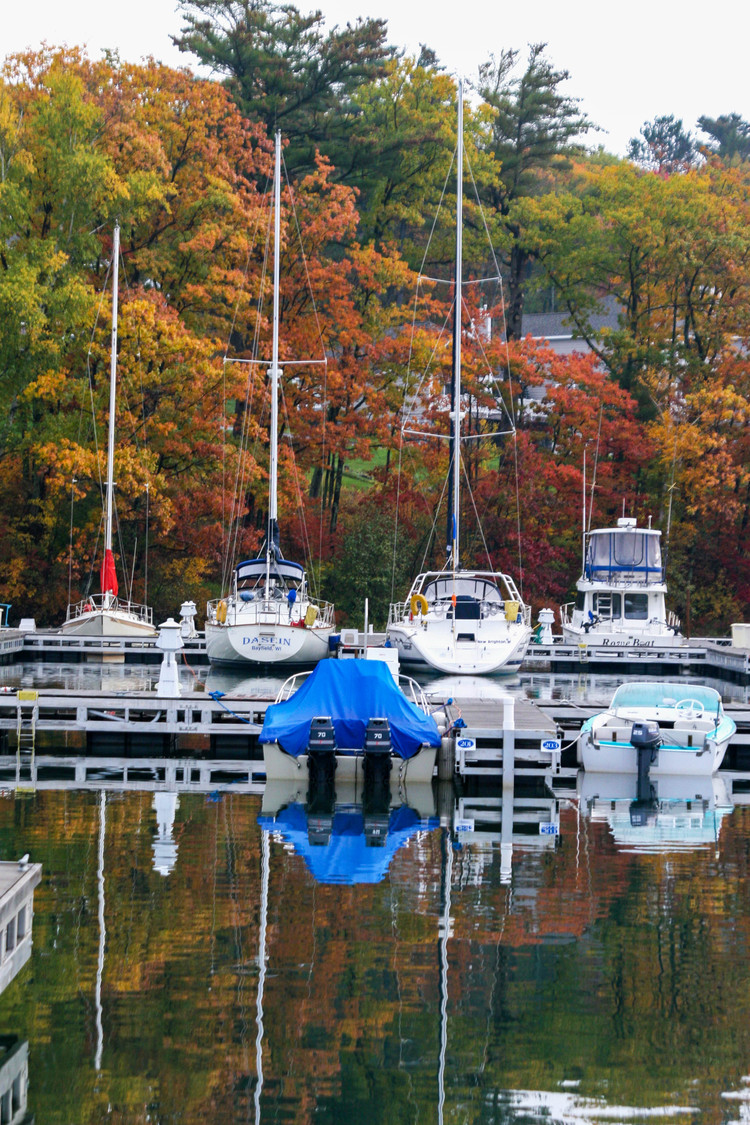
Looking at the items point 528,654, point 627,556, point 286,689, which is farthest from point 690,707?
point 627,556

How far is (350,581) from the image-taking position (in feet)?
148

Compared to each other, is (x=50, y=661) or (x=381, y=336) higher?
(x=381, y=336)

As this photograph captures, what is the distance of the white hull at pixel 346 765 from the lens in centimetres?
2055

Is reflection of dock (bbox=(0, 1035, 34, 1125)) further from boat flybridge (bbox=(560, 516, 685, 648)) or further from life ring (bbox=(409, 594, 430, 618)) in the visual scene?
boat flybridge (bbox=(560, 516, 685, 648))

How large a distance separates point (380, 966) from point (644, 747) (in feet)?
32.0

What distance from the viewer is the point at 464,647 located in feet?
105

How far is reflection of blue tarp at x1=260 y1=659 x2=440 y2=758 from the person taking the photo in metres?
20.3

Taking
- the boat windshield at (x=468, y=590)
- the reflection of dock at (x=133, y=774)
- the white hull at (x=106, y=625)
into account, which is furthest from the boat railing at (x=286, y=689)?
the white hull at (x=106, y=625)

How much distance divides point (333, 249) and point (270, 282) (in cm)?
1175

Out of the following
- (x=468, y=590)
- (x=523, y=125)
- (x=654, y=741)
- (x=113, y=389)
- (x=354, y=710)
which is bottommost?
(x=654, y=741)

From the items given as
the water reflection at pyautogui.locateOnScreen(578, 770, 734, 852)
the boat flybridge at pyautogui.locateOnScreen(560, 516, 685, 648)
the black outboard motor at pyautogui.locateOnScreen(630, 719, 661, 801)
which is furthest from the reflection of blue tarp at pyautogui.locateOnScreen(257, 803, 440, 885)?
the boat flybridge at pyautogui.locateOnScreen(560, 516, 685, 648)

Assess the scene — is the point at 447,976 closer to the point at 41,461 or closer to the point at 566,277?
the point at 41,461

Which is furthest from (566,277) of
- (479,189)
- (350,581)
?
(350,581)

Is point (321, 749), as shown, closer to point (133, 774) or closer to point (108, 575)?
point (133, 774)
